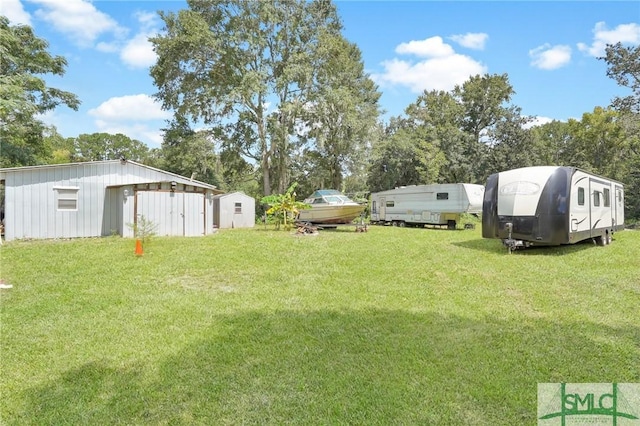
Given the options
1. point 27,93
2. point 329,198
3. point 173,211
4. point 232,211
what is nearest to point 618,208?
Result: point 329,198

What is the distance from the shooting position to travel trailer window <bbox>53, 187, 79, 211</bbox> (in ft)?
44.5

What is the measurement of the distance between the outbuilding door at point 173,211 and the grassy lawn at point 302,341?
5.33 m

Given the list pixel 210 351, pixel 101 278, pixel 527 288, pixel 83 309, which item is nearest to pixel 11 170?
pixel 101 278

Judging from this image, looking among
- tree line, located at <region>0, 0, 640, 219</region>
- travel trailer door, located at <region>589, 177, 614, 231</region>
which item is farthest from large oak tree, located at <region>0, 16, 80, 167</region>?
travel trailer door, located at <region>589, 177, 614, 231</region>

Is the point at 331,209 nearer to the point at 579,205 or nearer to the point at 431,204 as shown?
the point at 431,204

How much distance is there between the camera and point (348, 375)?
3.47m

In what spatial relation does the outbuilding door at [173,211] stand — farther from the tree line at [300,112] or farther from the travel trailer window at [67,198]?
the tree line at [300,112]

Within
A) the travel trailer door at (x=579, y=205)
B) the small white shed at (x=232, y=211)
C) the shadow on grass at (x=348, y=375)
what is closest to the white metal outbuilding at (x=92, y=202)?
the small white shed at (x=232, y=211)

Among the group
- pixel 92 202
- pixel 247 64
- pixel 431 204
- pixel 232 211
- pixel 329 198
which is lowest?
pixel 232 211

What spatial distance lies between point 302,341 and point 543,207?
344 inches

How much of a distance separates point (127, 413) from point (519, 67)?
11.1 metres

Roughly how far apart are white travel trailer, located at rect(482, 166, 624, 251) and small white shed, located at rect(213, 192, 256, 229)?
14044mm

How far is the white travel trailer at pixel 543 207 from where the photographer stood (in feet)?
33.0

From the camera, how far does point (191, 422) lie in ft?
9.09
